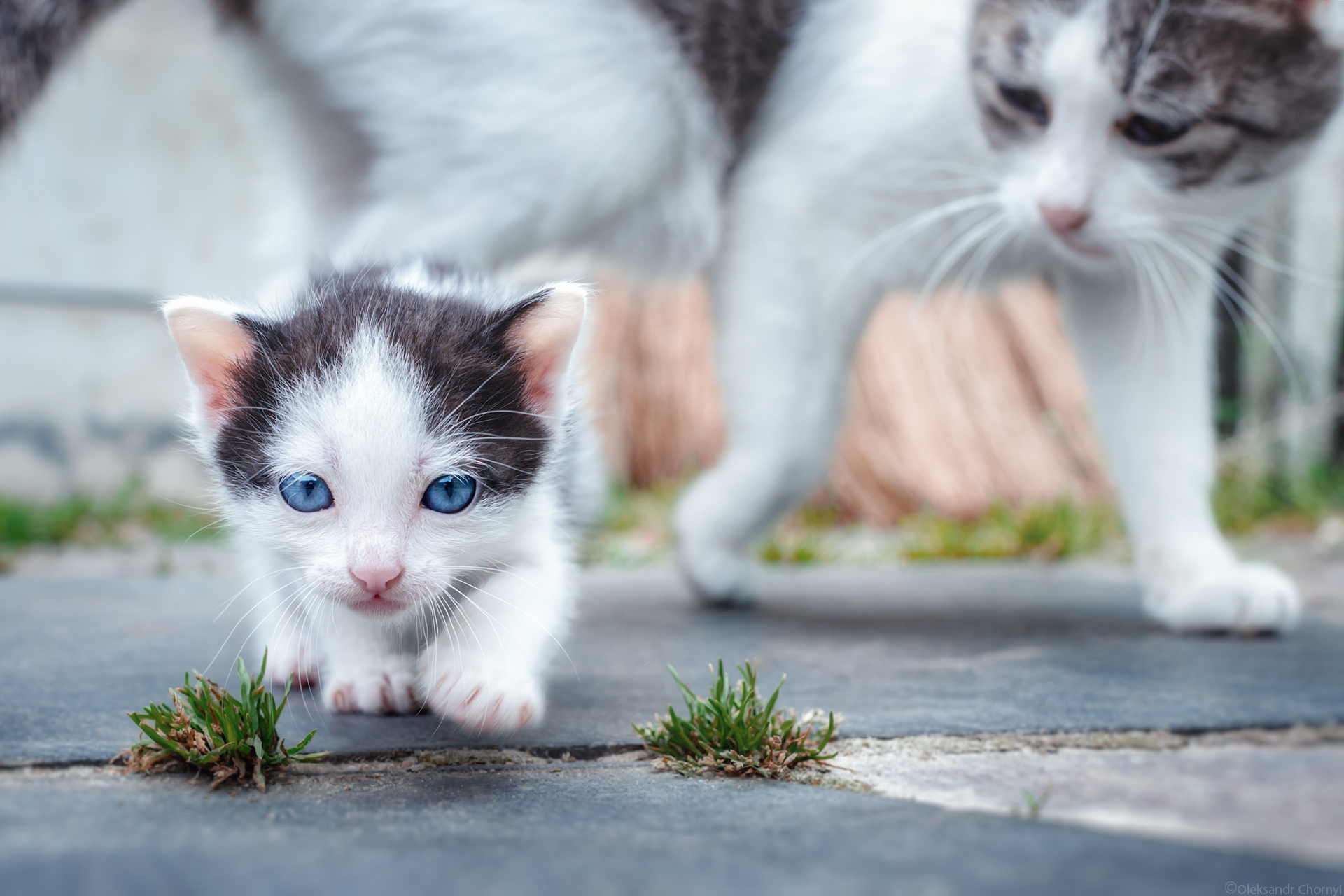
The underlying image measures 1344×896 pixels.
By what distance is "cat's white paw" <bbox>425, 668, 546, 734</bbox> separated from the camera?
3.95 feet

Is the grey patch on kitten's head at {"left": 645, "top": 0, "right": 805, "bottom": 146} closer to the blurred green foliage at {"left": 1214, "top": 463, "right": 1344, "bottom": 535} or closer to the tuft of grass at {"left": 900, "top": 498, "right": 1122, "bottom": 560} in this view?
the tuft of grass at {"left": 900, "top": 498, "right": 1122, "bottom": 560}

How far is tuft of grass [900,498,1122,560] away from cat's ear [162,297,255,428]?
2457mm

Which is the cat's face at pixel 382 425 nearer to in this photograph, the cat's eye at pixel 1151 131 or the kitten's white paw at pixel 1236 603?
the cat's eye at pixel 1151 131

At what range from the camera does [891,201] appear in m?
2.13

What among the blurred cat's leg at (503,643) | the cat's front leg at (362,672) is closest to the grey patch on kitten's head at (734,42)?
the blurred cat's leg at (503,643)

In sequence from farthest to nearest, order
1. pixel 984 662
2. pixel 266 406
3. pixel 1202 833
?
pixel 984 662, pixel 266 406, pixel 1202 833

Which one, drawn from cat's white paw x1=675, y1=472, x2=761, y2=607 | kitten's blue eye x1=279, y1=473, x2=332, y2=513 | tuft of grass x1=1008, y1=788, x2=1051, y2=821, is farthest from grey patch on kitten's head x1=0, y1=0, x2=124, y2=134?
tuft of grass x1=1008, y1=788, x2=1051, y2=821

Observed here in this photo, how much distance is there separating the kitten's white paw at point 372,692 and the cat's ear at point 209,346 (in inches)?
15.5

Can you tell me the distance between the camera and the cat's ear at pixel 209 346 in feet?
4.25

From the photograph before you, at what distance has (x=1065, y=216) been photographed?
6.03 feet

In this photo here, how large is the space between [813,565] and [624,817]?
2.34 m

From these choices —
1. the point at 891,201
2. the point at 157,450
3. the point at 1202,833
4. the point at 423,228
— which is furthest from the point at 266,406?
the point at 157,450

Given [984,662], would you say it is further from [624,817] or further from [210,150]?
[210,150]

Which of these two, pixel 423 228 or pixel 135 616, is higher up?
pixel 423 228
